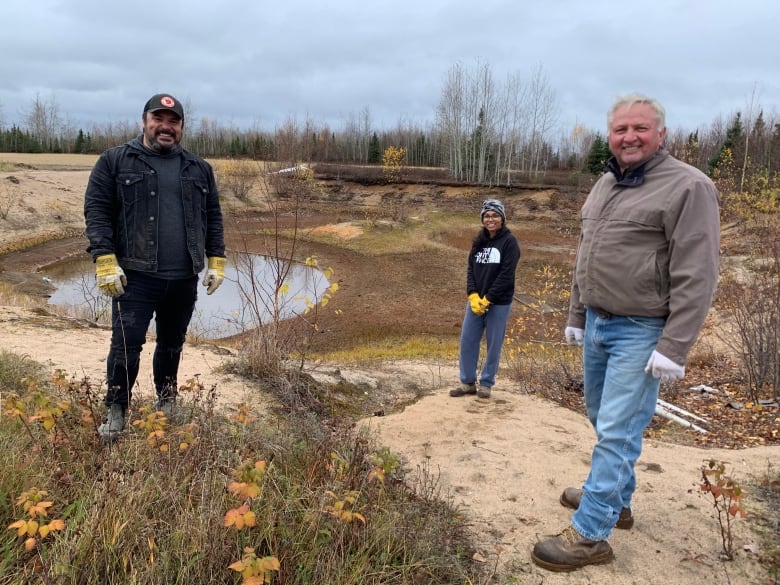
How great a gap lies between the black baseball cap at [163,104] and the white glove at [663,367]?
2881 mm

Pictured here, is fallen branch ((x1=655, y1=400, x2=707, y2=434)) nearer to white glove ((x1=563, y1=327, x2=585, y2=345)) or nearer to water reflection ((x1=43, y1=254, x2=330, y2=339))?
white glove ((x1=563, y1=327, x2=585, y2=345))

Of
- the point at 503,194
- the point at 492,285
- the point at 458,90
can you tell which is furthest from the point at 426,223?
the point at 492,285

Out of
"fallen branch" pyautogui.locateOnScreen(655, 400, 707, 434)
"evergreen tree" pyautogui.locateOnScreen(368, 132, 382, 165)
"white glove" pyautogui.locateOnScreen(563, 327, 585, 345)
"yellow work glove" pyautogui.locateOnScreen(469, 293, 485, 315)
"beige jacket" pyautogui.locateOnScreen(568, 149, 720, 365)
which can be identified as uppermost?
"evergreen tree" pyautogui.locateOnScreen(368, 132, 382, 165)

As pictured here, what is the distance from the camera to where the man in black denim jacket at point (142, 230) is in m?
3.12

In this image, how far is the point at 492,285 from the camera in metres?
5.04

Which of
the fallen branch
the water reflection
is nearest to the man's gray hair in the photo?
the fallen branch

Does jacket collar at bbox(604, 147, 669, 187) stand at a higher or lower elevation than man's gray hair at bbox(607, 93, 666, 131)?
lower

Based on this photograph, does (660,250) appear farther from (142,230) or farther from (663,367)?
(142,230)

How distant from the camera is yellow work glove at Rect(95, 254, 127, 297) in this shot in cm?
302

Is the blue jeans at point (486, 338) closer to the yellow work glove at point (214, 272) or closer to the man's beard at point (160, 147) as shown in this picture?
the yellow work glove at point (214, 272)

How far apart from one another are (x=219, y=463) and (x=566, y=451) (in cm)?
255

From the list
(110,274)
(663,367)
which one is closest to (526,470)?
(663,367)

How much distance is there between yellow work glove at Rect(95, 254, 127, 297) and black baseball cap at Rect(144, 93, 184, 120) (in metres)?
0.91

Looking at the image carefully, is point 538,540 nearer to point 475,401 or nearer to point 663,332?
point 663,332
